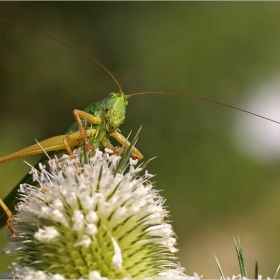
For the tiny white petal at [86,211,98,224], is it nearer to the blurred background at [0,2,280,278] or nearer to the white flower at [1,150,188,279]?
the white flower at [1,150,188,279]

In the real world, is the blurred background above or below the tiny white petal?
above

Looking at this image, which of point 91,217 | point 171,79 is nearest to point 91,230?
point 91,217

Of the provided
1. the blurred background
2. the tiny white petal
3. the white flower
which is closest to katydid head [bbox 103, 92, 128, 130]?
the white flower

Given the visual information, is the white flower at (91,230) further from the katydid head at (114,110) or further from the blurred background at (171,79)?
the blurred background at (171,79)

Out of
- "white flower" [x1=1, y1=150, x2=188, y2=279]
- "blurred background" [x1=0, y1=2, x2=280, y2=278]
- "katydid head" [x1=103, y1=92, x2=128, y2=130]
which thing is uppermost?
"blurred background" [x1=0, y1=2, x2=280, y2=278]


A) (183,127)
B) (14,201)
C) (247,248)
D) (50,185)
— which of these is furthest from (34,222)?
(183,127)

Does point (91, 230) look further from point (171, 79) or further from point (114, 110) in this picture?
point (171, 79)
